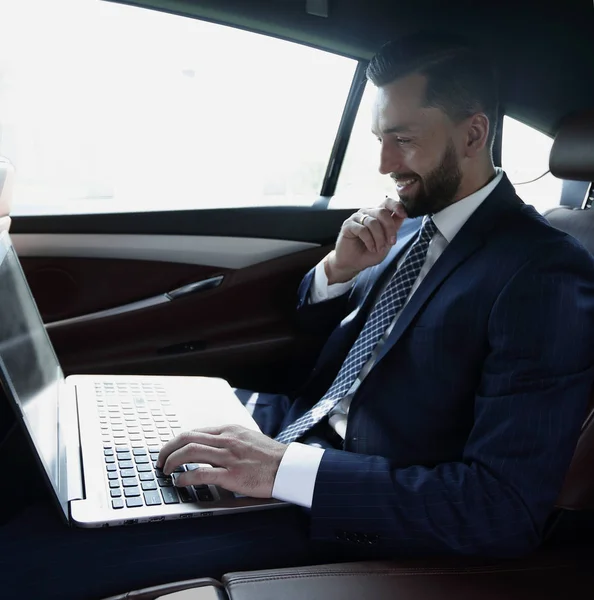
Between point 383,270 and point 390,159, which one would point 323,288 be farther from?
point 390,159

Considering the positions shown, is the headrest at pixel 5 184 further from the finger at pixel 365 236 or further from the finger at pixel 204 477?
the finger at pixel 365 236

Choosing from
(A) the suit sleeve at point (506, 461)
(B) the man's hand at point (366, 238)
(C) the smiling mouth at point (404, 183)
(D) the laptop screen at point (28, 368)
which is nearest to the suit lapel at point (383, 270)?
(B) the man's hand at point (366, 238)

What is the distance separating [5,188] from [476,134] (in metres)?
0.84

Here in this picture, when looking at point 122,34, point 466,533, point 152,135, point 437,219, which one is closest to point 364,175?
point 152,135

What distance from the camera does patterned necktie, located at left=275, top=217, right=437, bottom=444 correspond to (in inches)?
52.1

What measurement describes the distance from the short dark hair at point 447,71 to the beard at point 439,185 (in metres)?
0.08

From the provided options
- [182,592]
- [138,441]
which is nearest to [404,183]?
[138,441]

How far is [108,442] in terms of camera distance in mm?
1219

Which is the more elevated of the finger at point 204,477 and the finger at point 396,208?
the finger at point 396,208

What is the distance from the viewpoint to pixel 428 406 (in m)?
1.18

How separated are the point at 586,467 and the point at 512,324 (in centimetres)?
27

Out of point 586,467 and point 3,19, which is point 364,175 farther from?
point 586,467

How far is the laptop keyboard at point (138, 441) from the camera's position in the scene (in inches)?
41.9

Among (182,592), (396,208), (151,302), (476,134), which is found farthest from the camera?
(151,302)
